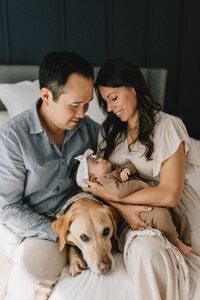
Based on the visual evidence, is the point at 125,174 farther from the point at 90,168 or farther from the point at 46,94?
the point at 46,94

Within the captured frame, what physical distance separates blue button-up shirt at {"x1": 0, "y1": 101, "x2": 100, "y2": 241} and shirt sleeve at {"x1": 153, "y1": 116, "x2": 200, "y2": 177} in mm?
514

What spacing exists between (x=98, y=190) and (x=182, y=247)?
52 cm

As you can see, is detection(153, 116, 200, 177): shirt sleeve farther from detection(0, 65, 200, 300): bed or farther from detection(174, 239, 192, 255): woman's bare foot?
detection(0, 65, 200, 300): bed

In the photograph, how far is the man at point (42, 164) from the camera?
132 cm

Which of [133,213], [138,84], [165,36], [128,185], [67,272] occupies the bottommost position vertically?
[67,272]

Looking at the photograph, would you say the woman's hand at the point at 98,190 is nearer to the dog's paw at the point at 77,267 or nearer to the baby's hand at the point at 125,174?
the baby's hand at the point at 125,174

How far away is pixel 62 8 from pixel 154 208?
7.75ft

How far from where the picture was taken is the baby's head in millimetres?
1576

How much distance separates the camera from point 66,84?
1.36m

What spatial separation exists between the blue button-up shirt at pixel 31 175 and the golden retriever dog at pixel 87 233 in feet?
0.38

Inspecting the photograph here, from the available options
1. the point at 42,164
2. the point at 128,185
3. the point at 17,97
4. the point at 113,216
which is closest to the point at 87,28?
the point at 17,97

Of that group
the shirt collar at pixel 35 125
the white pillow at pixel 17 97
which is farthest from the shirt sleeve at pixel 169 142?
the white pillow at pixel 17 97

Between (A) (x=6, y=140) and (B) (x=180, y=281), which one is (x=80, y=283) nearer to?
(B) (x=180, y=281)

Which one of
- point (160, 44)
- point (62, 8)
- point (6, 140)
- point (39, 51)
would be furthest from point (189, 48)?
point (6, 140)
